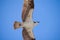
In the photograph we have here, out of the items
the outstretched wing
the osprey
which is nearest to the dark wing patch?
the osprey

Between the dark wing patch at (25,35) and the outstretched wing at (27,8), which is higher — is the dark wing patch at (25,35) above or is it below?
below

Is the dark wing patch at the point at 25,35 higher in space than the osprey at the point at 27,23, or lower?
lower

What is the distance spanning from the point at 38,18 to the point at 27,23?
149mm

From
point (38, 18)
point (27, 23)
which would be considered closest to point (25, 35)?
point (27, 23)

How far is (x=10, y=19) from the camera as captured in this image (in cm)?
150

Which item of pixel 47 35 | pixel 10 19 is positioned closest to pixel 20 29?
pixel 10 19

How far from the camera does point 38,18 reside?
149cm

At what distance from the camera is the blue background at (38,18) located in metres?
1.48

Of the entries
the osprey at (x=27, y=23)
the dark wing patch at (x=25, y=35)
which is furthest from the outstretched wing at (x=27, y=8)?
Result: the dark wing patch at (x=25, y=35)

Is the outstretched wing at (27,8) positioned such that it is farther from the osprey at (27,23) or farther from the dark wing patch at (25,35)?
the dark wing patch at (25,35)

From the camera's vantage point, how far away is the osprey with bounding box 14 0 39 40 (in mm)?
1406

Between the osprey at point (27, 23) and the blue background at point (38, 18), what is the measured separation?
0.05 m

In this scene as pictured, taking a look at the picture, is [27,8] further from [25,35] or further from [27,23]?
[25,35]

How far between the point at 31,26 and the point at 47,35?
7.9 inches
